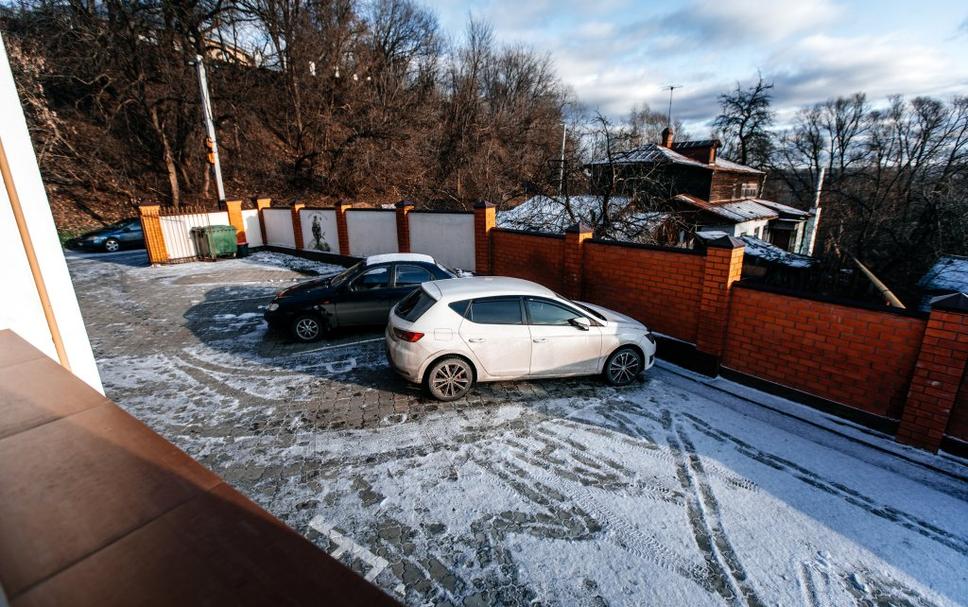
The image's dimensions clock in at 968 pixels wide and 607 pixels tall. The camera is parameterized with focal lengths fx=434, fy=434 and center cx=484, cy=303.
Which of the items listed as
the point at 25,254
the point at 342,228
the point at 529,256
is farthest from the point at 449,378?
the point at 342,228

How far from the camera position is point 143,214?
51.6 ft

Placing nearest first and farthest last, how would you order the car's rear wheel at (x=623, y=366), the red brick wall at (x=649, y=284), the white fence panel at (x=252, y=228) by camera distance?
the car's rear wheel at (x=623, y=366), the red brick wall at (x=649, y=284), the white fence panel at (x=252, y=228)

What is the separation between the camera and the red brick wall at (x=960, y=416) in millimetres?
4961

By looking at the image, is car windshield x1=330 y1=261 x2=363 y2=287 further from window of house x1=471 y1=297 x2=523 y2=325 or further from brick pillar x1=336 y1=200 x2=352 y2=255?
brick pillar x1=336 y1=200 x2=352 y2=255

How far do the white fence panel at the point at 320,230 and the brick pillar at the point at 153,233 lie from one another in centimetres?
490

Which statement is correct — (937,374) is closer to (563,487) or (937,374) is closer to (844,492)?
(844,492)

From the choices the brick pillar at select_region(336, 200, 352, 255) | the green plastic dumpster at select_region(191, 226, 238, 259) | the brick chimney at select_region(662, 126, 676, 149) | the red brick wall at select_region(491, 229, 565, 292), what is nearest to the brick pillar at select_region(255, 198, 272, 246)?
the green plastic dumpster at select_region(191, 226, 238, 259)

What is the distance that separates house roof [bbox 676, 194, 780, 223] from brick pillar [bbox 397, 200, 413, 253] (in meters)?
13.2

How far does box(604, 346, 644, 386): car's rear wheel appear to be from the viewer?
6.69 metres

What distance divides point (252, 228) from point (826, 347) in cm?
2078

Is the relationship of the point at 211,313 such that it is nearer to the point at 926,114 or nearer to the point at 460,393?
the point at 460,393

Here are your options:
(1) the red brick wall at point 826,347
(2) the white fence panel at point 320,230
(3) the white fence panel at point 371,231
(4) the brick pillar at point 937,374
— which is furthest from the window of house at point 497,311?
(2) the white fence panel at point 320,230

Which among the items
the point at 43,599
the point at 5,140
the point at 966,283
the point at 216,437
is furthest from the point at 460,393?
the point at 966,283

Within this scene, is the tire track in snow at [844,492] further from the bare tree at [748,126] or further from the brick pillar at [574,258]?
the bare tree at [748,126]
